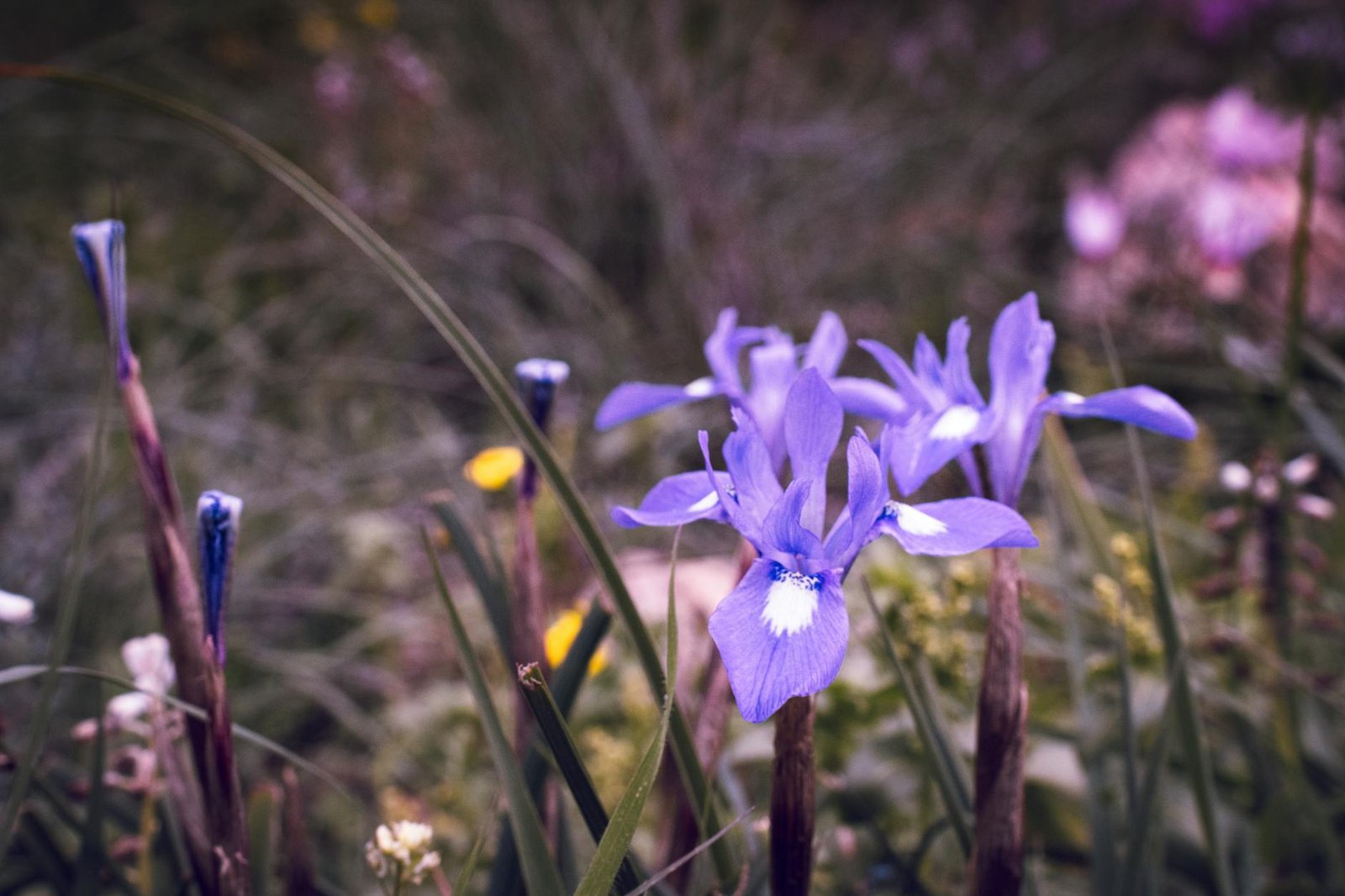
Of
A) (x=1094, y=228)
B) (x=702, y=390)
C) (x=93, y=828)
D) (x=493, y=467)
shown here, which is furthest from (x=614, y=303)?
(x=93, y=828)

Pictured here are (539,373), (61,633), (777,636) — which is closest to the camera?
(777,636)

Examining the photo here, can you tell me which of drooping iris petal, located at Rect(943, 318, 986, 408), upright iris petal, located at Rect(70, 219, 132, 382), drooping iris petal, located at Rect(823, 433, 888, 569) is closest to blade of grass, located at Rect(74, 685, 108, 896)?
upright iris petal, located at Rect(70, 219, 132, 382)

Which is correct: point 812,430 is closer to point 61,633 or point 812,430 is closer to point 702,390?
point 702,390

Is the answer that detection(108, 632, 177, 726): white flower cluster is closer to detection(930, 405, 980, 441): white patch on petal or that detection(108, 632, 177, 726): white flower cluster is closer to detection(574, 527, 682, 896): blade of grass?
detection(574, 527, 682, 896): blade of grass

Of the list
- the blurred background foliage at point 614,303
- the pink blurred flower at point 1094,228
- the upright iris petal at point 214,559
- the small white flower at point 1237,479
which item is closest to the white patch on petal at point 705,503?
the upright iris petal at point 214,559

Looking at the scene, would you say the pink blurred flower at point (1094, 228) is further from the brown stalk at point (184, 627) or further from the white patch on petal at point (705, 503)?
the brown stalk at point (184, 627)

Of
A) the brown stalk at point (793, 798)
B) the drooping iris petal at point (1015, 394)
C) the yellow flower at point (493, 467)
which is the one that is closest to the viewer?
the brown stalk at point (793, 798)

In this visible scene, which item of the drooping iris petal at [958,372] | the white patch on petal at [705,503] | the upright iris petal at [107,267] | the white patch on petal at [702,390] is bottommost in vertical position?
the white patch on petal at [705,503]
